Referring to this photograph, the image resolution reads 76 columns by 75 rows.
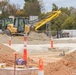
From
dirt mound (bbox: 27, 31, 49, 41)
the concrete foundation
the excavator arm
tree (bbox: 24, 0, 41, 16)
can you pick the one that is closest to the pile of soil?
the concrete foundation

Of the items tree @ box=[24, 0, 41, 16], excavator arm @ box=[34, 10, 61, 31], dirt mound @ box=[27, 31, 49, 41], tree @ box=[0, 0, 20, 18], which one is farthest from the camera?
tree @ box=[24, 0, 41, 16]

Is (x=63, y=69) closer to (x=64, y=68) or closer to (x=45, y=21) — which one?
(x=64, y=68)

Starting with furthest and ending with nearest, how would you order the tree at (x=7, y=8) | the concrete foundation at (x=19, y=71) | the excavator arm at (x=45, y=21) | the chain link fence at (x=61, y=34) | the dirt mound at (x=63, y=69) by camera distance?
the tree at (x=7, y=8)
the chain link fence at (x=61, y=34)
the excavator arm at (x=45, y=21)
the dirt mound at (x=63, y=69)
the concrete foundation at (x=19, y=71)

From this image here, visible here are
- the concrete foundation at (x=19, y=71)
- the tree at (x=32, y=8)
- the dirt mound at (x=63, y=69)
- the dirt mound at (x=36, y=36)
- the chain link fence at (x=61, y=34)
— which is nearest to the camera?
the concrete foundation at (x=19, y=71)

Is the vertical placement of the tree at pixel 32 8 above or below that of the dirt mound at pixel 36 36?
above

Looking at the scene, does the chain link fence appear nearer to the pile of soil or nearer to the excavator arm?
the excavator arm

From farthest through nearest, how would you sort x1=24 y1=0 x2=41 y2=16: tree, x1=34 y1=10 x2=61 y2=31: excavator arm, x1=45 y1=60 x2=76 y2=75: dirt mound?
x1=24 y1=0 x2=41 y2=16: tree < x1=34 y1=10 x2=61 y2=31: excavator arm < x1=45 y1=60 x2=76 y2=75: dirt mound

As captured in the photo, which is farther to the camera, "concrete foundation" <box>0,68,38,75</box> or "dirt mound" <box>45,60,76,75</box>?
"dirt mound" <box>45,60,76,75</box>

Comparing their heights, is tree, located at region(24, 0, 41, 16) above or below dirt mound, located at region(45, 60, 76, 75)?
above

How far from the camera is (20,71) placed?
34.8 feet

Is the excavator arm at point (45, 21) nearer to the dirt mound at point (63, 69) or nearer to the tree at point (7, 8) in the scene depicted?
the dirt mound at point (63, 69)

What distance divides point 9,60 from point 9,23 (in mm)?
38510

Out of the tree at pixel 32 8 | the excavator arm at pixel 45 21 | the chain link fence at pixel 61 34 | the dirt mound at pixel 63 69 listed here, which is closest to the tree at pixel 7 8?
the tree at pixel 32 8

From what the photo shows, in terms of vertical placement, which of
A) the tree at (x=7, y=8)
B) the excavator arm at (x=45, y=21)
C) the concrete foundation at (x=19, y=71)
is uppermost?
the tree at (x=7, y=8)
